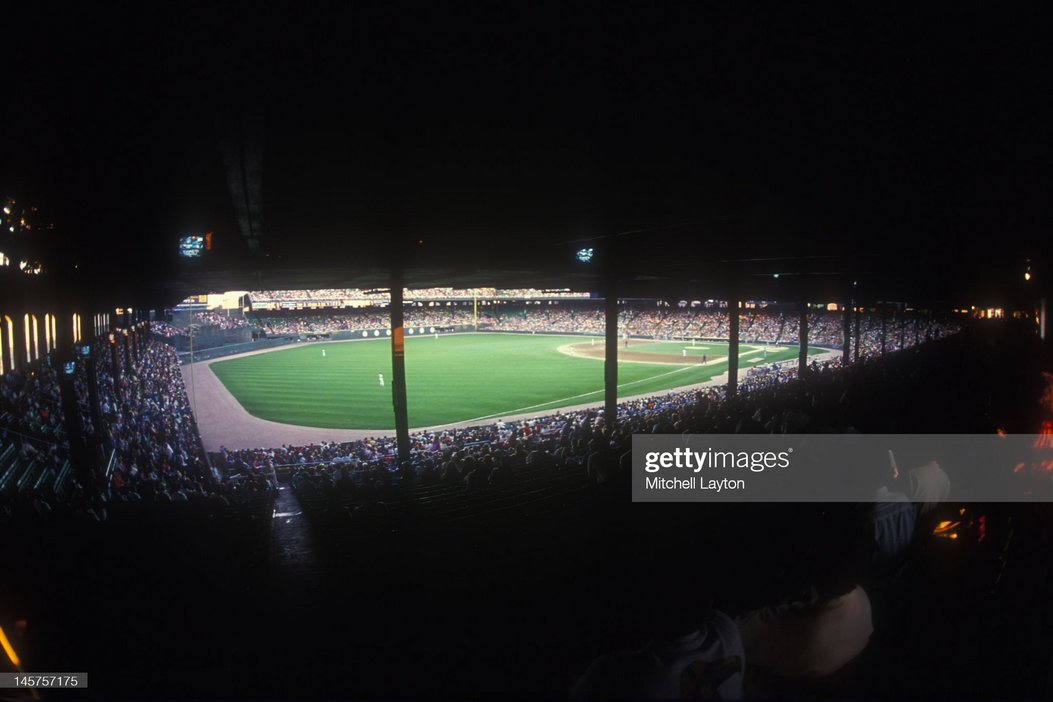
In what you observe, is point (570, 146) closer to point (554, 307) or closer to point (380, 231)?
point (380, 231)

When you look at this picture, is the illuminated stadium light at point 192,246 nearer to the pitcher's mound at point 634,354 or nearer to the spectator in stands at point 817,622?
the spectator in stands at point 817,622

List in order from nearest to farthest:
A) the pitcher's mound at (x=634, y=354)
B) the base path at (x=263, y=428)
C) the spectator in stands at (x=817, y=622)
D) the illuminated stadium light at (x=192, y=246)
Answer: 1. the spectator in stands at (x=817, y=622)
2. the illuminated stadium light at (x=192, y=246)
3. the base path at (x=263, y=428)
4. the pitcher's mound at (x=634, y=354)

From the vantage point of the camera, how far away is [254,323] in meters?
58.2

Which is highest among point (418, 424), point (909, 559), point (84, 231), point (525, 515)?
point (84, 231)

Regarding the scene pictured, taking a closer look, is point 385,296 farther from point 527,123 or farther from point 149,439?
point 527,123

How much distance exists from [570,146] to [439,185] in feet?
6.69

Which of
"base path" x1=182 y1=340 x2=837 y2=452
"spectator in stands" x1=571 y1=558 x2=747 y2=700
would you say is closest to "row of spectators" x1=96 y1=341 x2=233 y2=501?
"base path" x1=182 y1=340 x2=837 y2=452

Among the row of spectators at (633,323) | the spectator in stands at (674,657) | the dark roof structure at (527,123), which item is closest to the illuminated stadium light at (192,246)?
the dark roof structure at (527,123)

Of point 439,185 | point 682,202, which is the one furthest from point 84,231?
point 682,202

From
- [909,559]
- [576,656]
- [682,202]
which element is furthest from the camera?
[682,202]

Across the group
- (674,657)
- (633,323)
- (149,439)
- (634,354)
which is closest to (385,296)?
(633,323)

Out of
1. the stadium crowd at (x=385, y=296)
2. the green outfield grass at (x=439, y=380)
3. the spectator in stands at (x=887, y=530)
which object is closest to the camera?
the spectator in stands at (x=887, y=530)

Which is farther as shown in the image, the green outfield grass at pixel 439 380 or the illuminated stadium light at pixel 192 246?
the green outfield grass at pixel 439 380

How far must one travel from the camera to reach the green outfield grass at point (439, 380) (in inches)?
1025
